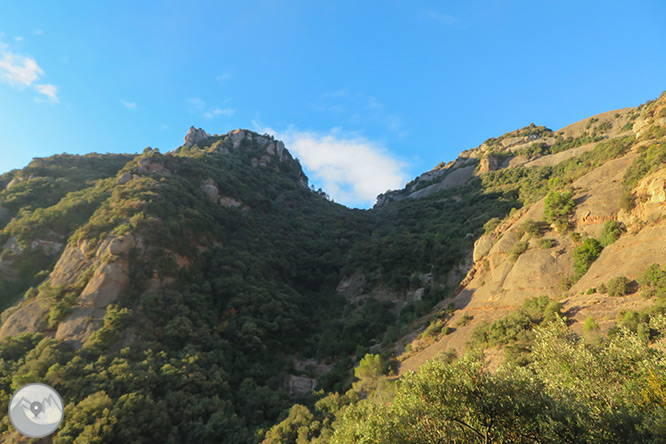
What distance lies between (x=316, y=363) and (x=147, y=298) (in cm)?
2179

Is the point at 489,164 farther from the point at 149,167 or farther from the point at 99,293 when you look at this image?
the point at 99,293

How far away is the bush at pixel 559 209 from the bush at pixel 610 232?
3817 millimetres

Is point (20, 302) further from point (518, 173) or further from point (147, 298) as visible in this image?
point (518, 173)

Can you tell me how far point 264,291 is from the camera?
44.1 m

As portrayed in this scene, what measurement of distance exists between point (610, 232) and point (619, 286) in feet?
23.5

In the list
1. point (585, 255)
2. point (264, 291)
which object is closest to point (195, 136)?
point (264, 291)

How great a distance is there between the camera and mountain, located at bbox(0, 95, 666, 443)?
861 inches

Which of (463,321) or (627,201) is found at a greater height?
(627,201)

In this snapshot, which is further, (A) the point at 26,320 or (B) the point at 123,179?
(B) the point at 123,179

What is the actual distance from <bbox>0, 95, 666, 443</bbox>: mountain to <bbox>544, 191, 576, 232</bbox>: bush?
19 cm

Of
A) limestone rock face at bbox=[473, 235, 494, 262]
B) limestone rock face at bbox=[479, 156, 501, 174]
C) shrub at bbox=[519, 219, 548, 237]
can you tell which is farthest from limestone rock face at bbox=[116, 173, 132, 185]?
limestone rock face at bbox=[479, 156, 501, 174]

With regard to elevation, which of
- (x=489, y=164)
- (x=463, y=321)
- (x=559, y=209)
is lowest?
(x=463, y=321)

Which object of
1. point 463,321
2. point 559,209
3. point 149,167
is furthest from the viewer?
point 149,167

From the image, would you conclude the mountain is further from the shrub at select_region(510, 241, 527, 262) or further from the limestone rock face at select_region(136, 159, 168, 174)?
the limestone rock face at select_region(136, 159, 168, 174)
